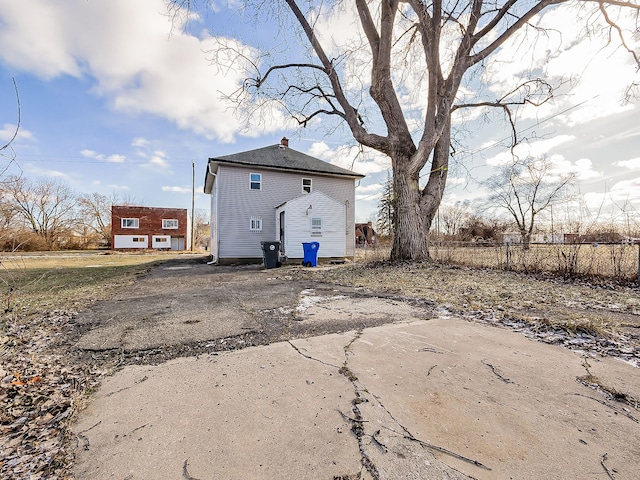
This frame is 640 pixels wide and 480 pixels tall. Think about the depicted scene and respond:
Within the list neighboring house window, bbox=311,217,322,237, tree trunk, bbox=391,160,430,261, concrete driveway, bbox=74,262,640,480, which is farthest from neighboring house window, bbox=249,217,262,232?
concrete driveway, bbox=74,262,640,480

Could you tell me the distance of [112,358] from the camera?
2453 millimetres

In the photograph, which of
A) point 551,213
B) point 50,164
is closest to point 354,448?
point 551,213

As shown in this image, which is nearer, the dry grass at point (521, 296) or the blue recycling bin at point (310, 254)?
the dry grass at point (521, 296)

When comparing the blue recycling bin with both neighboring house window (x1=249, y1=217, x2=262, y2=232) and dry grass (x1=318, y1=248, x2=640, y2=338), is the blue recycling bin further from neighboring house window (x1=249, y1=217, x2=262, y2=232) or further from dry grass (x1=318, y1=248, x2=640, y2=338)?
dry grass (x1=318, y1=248, x2=640, y2=338)

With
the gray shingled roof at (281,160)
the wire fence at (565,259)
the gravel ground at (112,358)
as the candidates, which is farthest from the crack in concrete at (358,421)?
the gray shingled roof at (281,160)

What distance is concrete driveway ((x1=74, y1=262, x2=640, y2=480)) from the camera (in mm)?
1237

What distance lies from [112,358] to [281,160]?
1336cm

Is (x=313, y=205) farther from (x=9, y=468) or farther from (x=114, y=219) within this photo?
(x=114, y=219)

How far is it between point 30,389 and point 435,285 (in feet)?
18.9

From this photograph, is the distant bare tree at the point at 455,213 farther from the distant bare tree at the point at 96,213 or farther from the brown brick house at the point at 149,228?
the distant bare tree at the point at 96,213

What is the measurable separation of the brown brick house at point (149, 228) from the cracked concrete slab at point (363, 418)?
36905 mm

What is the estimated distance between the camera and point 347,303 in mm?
4355

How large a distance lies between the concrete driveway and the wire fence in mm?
5093

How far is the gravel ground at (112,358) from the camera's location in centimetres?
143
